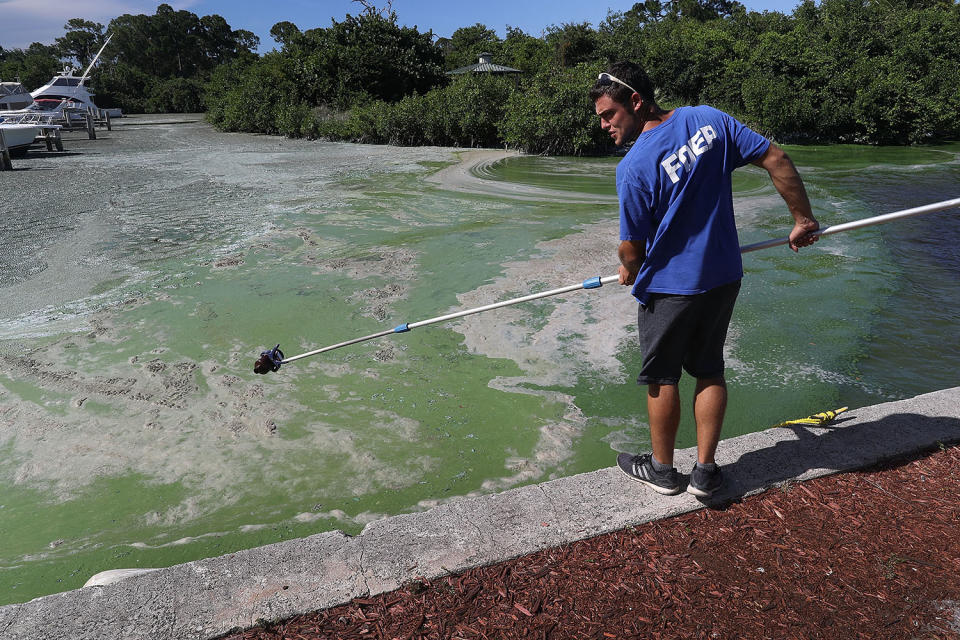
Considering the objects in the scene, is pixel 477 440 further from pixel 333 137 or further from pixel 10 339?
pixel 333 137

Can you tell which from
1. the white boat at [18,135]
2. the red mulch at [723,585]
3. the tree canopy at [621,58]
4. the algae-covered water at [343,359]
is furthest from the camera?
the tree canopy at [621,58]

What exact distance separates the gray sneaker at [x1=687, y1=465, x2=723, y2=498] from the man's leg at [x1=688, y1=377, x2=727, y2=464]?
0.15ft

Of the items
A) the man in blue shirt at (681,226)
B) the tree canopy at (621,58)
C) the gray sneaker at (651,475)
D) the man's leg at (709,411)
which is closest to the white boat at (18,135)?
the tree canopy at (621,58)

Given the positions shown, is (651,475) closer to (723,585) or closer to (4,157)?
(723,585)

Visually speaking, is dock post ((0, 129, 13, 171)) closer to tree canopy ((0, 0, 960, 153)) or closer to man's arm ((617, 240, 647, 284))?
tree canopy ((0, 0, 960, 153))

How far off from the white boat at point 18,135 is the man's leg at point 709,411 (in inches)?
833

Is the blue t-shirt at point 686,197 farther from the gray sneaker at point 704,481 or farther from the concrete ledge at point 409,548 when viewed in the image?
the concrete ledge at point 409,548

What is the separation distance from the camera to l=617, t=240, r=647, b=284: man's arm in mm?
2445

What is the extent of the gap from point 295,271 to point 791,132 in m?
19.2

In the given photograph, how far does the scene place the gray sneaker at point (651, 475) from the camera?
8.77 ft

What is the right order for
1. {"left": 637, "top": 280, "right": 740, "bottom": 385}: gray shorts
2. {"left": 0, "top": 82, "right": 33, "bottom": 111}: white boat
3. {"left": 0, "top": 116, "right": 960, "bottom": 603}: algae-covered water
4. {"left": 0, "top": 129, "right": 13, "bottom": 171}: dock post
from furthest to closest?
1. {"left": 0, "top": 82, "right": 33, "bottom": 111}: white boat
2. {"left": 0, "top": 129, "right": 13, "bottom": 171}: dock post
3. {"left": 0, "top": 116, "right": 960, "bottom": 603}: algae-covered water
4. {"left": 637, "top": 280, "right": 740, "bottom": 385}: gray shorts

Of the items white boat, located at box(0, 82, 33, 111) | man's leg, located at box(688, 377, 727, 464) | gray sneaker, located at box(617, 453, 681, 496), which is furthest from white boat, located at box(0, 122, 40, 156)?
man's leg, located at box(688, 377, 727, 464)

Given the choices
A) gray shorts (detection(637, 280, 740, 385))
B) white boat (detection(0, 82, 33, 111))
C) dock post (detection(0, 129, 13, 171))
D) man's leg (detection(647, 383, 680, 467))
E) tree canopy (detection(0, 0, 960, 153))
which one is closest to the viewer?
gray shorts (detection(637, 280, 740, 385))

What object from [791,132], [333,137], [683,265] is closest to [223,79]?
[333,137]
